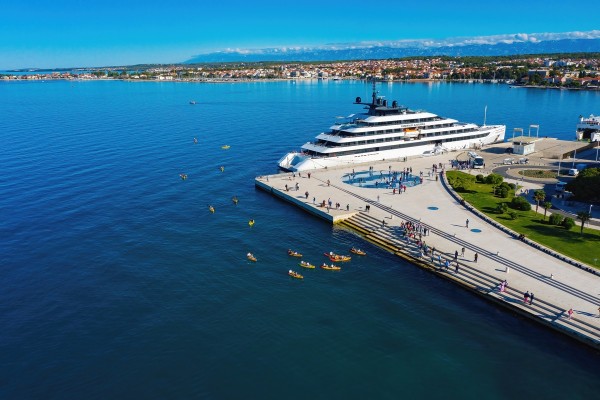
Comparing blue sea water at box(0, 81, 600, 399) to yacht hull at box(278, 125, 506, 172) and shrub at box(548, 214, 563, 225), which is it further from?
shrub at box(548, 214, 563, 225)

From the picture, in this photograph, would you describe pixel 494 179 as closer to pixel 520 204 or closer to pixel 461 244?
pixel 520 204

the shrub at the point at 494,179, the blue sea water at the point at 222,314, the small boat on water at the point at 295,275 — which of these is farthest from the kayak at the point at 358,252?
the shrub at the point at 494,179

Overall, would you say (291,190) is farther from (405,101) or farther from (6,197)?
(405,101)

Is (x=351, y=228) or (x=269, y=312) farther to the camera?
(x=351, y=228)

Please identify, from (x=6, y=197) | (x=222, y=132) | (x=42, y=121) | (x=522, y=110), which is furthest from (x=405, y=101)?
(x=6, y=197)

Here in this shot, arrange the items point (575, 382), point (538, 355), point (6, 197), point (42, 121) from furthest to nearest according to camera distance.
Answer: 1. point (42, 121)
2. point (6, 197)
3. point (538, 355)
4. point (575, 382)

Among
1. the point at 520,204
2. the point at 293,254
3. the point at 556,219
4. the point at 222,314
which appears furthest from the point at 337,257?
the point at 520,204

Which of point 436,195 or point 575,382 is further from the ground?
point 436,195

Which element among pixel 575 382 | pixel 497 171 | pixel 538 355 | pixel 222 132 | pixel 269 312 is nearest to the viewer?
pixel 575 382
